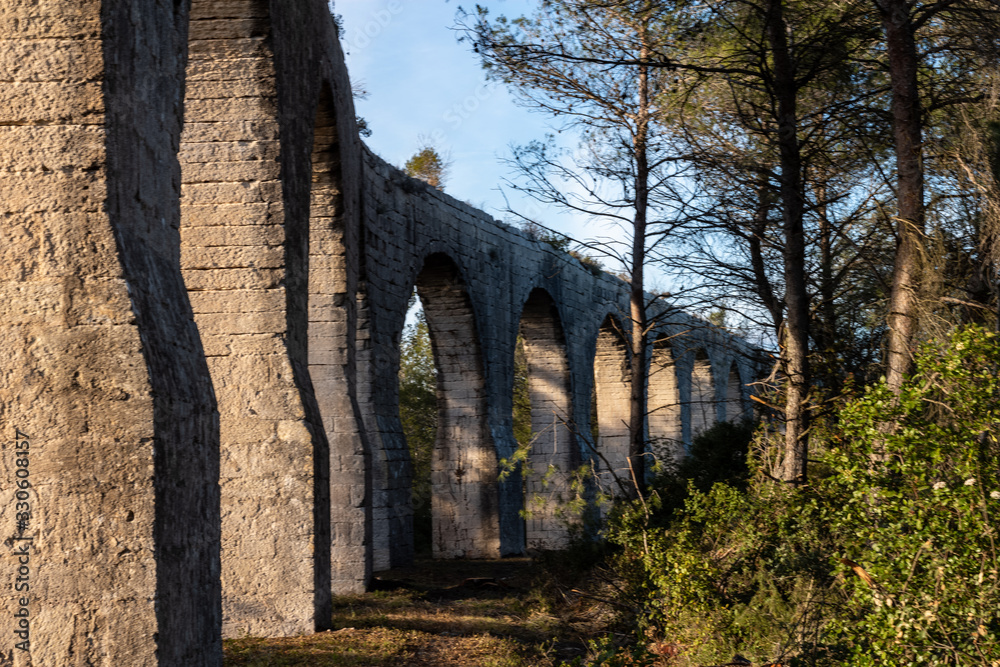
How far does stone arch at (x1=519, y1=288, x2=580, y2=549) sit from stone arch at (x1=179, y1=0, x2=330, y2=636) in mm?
9822

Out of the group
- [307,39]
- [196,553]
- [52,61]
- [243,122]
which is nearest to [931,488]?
[196,553]

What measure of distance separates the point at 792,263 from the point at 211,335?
4285 millimetres

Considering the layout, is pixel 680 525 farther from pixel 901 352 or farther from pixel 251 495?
pixel 251 495

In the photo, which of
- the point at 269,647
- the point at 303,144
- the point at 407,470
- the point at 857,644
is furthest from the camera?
the point at 407,470

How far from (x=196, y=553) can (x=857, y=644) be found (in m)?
2.70

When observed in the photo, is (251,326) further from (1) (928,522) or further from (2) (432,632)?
(1) (928,522)

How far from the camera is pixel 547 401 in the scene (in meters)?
17.0

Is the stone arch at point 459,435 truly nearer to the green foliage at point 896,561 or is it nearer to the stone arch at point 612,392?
the stone arch at point 612,392

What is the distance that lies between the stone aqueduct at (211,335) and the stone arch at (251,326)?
15mm

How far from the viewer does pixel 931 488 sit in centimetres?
397

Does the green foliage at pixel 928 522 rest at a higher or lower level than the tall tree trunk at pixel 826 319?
lower

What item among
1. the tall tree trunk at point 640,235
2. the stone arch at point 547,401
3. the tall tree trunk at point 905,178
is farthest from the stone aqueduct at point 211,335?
the stone arch at point 547,401

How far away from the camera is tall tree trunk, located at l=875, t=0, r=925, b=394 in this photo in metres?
6.51

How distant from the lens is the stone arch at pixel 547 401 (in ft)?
52.1
